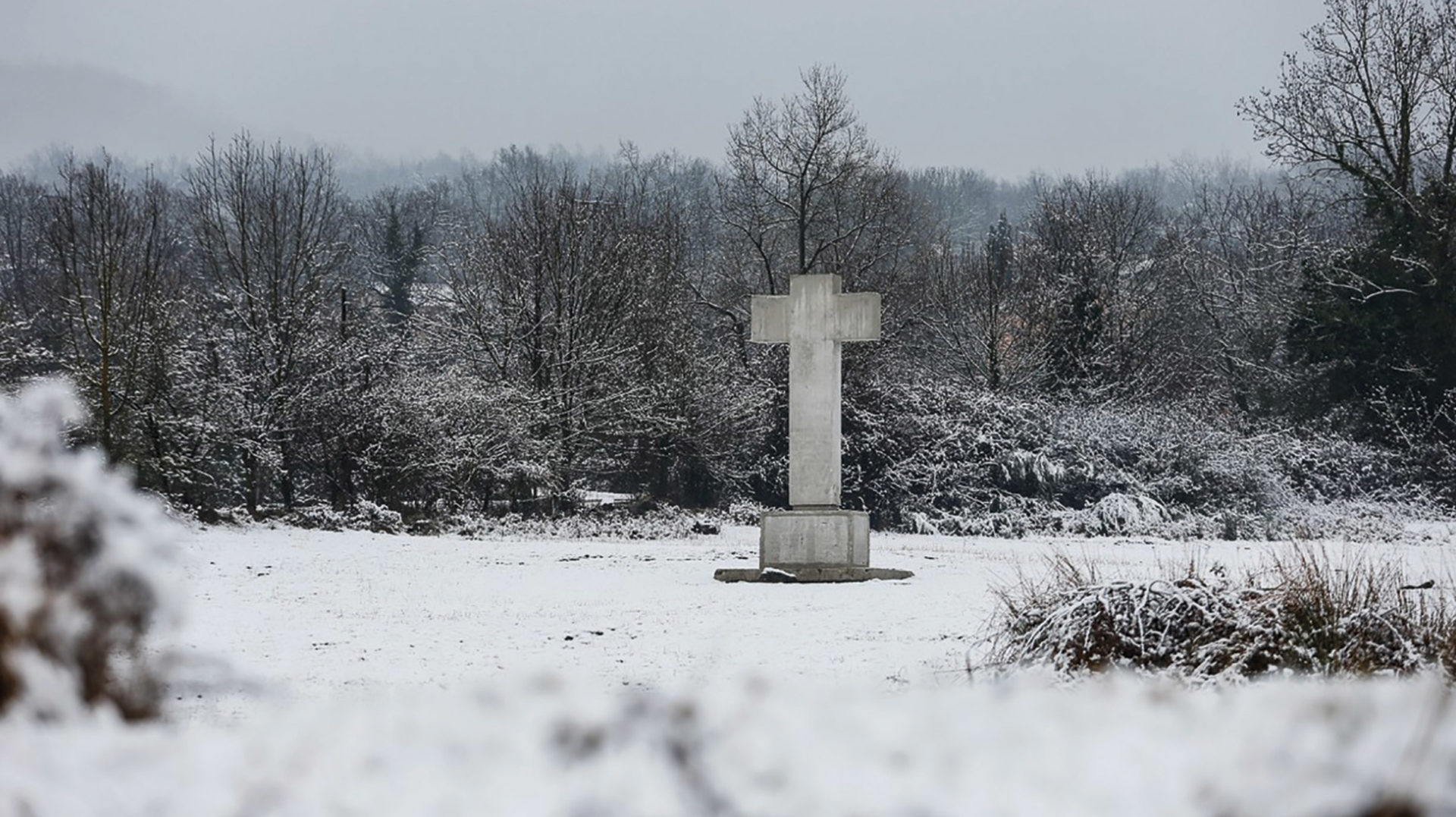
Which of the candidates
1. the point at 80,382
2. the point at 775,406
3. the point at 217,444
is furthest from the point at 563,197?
the point at 80,382

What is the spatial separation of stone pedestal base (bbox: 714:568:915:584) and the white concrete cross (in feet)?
2.45

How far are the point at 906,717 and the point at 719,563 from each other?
506 inches

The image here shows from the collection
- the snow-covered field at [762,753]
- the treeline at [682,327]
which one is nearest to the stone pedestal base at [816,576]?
the snow-covered field at [762,753]

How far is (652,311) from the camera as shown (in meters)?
28.0

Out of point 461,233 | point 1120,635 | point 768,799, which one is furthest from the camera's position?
Result: point 461,233

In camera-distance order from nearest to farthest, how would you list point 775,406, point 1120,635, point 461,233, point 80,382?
1. point 1120,635
2. point 80,382
3. point 775,406
4. point 461,233

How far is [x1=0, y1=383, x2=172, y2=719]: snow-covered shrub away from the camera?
1560mm

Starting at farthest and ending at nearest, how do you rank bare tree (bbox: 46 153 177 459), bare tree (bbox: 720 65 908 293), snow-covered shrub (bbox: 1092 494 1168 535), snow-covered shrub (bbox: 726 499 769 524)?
1. bare tree (bbox: 720 65 908 293)
2. snow-covered shrub (bbox: 726 499 769 524)
3. snow-covered shrub (bbox: 1092 494 1168 535)
4. bare tree (bbox: 46 153 177 459)

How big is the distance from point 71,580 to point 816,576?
11.1m

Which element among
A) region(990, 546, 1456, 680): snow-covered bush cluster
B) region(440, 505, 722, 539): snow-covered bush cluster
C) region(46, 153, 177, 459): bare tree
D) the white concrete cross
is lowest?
region(440, 505, 722, 539): snow-covered bush cluster

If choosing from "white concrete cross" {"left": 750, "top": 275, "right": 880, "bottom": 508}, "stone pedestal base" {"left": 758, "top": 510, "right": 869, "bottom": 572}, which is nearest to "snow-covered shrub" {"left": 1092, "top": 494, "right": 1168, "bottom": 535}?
"stone pedestal base" {"left": 758, "top": 510, "right": 869, "bottom": 572}

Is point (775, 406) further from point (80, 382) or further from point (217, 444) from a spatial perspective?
point (80, 382)

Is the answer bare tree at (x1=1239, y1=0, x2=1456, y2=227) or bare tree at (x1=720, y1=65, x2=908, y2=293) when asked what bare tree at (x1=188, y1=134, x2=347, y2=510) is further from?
bare tree at (x1=1239, y1=0, x2=1456, y2=227)

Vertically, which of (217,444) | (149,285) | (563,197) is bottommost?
(217,444)
